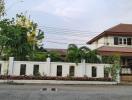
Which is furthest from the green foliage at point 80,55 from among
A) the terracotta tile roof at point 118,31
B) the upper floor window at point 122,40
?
the upper floor window at point 122,40

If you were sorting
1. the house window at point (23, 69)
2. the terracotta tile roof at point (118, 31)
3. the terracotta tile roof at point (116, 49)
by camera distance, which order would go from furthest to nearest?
the terracotta tile roof at point (118, 31), the terracotta tile roof at point (116, 49), the house window at point (23, 69)

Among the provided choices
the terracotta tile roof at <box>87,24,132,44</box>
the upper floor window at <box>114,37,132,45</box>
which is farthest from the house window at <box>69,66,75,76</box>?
the upper floor window at <box>114,37,132,45</box>

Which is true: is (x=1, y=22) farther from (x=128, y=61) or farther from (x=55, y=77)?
(x=128, y=61)

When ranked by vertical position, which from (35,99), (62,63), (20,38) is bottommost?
(35,99)

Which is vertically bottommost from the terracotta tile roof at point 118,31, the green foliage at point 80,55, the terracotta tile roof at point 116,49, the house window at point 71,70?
the house window at point 71,70

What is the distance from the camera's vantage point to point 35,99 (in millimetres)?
14977

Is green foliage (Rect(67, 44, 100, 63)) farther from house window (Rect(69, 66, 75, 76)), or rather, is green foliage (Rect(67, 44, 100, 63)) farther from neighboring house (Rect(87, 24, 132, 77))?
neighboring house (Rect(87, 24, 132, 77))

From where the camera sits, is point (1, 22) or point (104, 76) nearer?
point (104, 76)

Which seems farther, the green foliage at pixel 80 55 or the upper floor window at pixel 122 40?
the upper floor window at pixel 122 40

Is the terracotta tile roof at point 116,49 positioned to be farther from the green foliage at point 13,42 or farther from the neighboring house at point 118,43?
the green foliage at point 13,42

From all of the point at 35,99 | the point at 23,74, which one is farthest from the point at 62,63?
the point at 35,99

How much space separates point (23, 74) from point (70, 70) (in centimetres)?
471

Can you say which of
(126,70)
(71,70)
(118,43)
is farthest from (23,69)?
(118,43)

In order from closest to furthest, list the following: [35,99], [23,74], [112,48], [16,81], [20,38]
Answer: [35,99] → [16,81] → [23,74] → [20,38] → [112,48]
